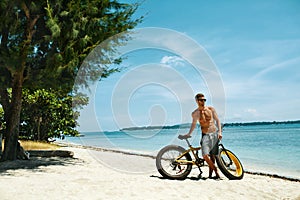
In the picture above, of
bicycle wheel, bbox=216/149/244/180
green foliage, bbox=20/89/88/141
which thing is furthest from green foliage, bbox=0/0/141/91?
green foliage, bbox=20/89/88/141

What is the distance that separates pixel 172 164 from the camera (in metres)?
8.20

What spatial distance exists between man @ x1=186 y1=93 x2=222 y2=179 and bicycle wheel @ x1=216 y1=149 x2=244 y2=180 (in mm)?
192

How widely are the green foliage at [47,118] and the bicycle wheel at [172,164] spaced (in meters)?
15.6

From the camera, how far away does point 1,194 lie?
5773 mm

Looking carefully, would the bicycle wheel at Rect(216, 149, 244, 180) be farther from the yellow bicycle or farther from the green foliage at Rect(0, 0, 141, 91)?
the green foliage at Rect(0, 0, 141, 91)

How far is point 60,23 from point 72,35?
1.63ft

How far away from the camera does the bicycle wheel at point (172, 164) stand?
8.06 metres

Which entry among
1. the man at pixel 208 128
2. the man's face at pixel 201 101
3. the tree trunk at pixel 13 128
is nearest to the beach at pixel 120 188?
the man at pixel 208 128

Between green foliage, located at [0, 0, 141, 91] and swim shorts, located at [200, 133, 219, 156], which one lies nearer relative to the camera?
swim shorts, located at [200, 133, 219, 156]

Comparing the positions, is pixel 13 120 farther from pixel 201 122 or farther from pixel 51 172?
pixel 201 122

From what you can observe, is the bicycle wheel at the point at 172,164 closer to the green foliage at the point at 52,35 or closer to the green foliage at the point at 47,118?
the green foliage at the point at 52,35

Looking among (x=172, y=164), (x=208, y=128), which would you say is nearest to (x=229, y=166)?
(x=208, y=128)

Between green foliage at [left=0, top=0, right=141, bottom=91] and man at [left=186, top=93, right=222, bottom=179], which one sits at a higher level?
green foliage at [left=0, top=0, right=141, bottom=91]

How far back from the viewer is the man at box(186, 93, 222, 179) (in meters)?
8.01
